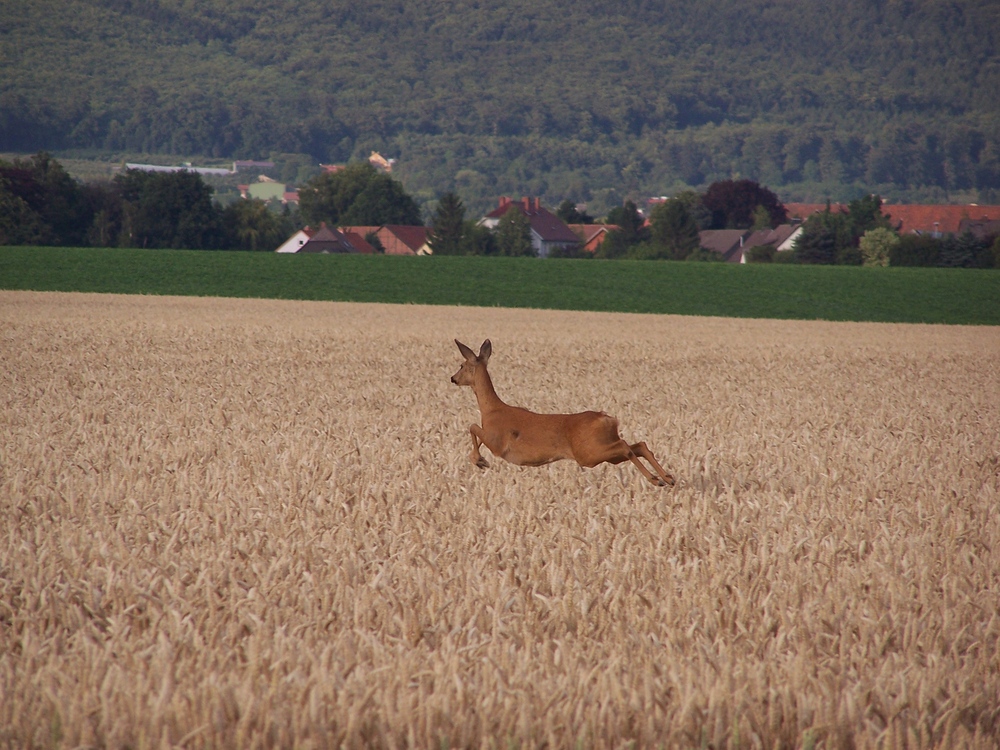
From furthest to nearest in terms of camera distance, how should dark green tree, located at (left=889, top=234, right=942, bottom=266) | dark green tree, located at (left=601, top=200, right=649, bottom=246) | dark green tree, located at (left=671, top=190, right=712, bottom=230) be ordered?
dark green tree, located at (left=671, top=190, right=712, bottom=230), dark green tree, located at (left=601, top=200, right=649, bottom=246), dark green tree, located at (left=889, top=234, right=942, bottom=266)

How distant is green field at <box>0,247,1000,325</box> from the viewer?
198ft

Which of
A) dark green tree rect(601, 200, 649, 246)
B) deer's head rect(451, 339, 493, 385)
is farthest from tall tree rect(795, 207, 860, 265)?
deer's head rect(451, 339, 493, 385)

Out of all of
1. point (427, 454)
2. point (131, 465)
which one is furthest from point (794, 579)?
point (131, 465)

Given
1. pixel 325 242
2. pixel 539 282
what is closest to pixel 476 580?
pixel 539 282

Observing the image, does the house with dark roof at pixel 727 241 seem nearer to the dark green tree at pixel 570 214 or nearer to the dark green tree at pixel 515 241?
the dark green tree at pixel 570 214

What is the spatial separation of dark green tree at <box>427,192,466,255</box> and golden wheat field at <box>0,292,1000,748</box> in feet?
357

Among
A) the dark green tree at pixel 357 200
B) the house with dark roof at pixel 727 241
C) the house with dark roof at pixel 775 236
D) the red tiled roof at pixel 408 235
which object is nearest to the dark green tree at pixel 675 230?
the house with dark roof at pixel 727 241

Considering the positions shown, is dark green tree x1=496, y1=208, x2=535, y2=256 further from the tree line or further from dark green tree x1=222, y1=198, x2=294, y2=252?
dark green tree x1=222, y1=198, x2=294, y2=252

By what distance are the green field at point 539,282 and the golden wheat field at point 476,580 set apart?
47.9m

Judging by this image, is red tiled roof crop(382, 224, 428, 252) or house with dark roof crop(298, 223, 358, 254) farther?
red tiled roof crop(382, 224, 428, 252)

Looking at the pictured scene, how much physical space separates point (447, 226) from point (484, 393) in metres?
118

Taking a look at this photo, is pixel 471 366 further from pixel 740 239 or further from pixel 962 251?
pixel 740 239

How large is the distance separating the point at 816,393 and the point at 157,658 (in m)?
13.8

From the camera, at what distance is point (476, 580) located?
5336 mm
